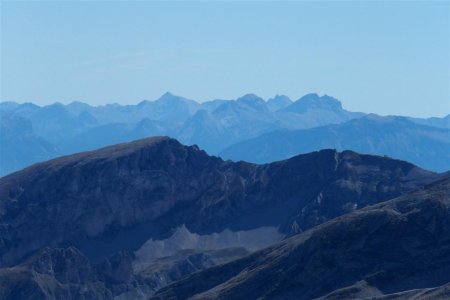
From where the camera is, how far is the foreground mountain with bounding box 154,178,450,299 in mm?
171750

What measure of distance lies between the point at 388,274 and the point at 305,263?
1854 cm

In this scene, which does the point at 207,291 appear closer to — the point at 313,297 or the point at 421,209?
the point at 313,297

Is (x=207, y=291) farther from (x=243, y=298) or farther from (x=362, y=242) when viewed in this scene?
(x=362, y=242)

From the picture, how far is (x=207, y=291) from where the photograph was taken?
645ft

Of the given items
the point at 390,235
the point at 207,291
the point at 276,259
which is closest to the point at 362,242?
the point at 390,235

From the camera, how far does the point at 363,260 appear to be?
7165 inches

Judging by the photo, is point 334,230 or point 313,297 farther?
point 334,230

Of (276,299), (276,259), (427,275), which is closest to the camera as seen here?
(427,275)

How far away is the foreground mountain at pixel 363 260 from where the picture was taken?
563 feet

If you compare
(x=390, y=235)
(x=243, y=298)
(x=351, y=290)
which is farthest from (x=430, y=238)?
(x=243, y=298)

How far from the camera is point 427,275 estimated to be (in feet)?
558

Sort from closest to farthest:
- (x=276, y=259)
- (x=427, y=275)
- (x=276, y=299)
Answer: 1. (x=427, y=275)
2. (x=276, y=299)
3. (x=276, y=259)

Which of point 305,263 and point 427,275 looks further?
point 305,263

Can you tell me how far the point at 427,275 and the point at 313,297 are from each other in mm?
19651
